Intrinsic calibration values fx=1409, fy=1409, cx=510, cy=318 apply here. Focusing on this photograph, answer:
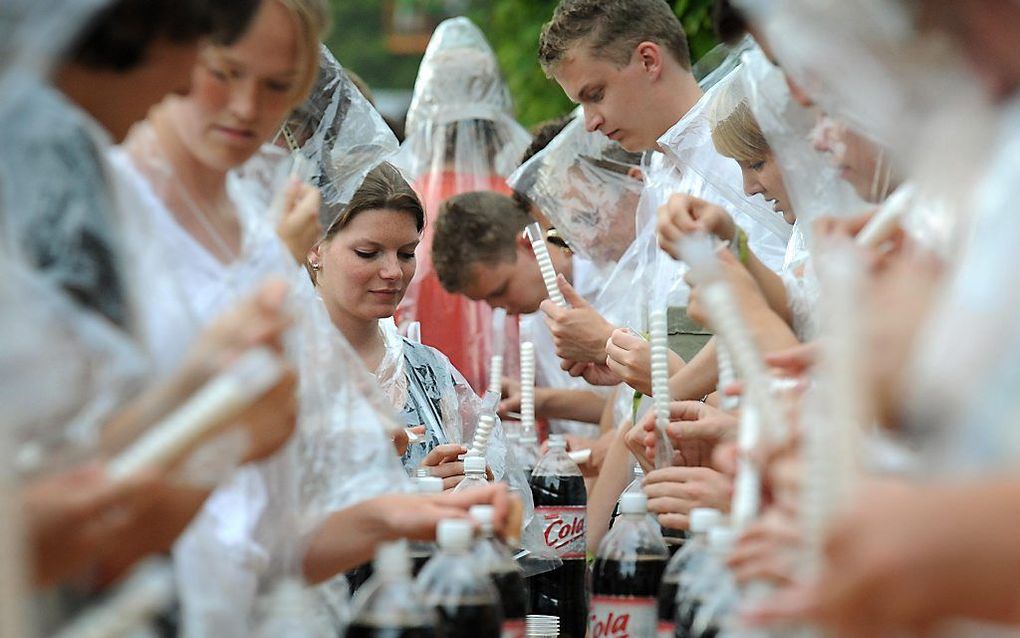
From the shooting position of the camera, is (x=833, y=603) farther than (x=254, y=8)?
No

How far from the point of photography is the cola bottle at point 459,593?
212 cm

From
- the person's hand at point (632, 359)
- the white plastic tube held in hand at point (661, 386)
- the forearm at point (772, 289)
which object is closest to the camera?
the forearm at point (772, 289)

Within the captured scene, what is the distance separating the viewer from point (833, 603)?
138 centimetres

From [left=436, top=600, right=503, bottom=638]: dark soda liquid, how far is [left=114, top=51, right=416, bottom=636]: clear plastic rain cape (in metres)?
0.29

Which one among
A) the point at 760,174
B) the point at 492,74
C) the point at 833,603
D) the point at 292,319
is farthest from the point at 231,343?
the point at 492,74

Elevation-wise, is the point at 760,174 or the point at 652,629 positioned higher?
the point at 760,174

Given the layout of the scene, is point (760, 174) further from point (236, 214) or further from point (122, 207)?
point (122, 207)

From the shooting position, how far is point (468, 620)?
213 cm

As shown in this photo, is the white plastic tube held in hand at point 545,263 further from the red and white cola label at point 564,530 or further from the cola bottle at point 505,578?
the cola bottle at point 505,578

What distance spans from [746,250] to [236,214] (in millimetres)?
864

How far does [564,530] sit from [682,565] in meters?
1.18

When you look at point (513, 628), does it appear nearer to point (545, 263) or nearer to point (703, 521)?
point (703, 521)

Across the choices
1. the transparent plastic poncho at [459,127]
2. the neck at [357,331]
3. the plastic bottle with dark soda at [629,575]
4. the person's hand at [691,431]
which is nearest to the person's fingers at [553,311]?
the neck at [357,331]

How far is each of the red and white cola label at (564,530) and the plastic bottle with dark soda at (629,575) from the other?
2.27ft
